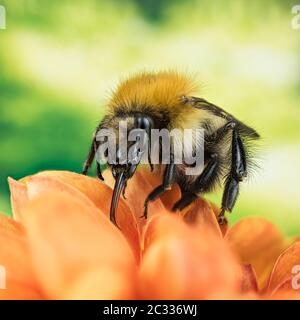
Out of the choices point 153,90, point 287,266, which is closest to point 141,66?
point 153,90

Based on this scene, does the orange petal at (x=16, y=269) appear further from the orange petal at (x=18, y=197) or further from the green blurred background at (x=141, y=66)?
the green blurred background at (x=141, y=66)

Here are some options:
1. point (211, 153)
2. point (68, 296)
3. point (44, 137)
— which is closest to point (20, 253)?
point (68, 296)

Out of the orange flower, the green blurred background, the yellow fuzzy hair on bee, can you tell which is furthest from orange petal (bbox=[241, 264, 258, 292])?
the green blurred background

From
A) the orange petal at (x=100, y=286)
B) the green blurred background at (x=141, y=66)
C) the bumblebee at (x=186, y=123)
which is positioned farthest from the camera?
the green blurred background at (x=141, y=66)

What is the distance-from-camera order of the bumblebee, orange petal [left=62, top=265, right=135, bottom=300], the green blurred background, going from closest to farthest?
orange petal [left=62, top=265, right=135, bottom=300]
the bumblebee
the green blurred background

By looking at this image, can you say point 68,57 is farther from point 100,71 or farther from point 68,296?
point 68,296

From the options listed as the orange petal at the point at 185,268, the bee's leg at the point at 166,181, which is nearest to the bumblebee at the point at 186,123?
the bee's leg at the point at 166,181

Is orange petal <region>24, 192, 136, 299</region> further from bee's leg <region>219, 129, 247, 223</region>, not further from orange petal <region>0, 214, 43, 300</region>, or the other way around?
bee's leg <region>219, 129, 247, 223</region>
